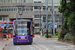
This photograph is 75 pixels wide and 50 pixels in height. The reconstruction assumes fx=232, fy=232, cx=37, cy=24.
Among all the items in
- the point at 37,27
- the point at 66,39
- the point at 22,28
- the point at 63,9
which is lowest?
the point at 37,27

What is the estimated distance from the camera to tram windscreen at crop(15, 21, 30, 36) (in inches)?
1113

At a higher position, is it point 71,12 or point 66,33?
point 71,12

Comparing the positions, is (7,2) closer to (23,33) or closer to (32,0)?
(32,0)

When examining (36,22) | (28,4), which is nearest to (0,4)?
(28,4)

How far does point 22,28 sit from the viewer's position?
93.5ft

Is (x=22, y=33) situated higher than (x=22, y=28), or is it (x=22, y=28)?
(x=22, y=28)

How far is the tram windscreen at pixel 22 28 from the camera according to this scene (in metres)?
28.3

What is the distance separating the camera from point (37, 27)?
91.1m

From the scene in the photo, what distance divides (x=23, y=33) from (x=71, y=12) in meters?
7.43

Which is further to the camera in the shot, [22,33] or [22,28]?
[22,28]

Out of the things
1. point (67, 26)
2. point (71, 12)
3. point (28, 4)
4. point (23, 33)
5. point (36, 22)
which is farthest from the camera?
point (36, 22)

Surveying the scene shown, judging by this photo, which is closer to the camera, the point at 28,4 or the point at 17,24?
the point at 17,24

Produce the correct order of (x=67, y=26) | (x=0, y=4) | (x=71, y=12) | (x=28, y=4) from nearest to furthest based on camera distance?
(x=71, y=12), (x=67, y=26), (x=0, y=4), (x=28, y=4)

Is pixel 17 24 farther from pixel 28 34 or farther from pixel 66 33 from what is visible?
pixel 66 33
